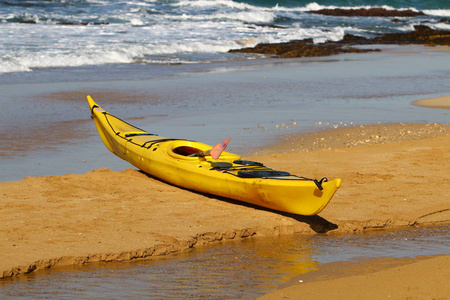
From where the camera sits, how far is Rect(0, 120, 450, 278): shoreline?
5152 mm

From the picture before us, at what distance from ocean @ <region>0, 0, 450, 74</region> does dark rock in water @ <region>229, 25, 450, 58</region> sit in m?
1.17

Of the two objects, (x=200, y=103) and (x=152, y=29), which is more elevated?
(x=200, y=103)

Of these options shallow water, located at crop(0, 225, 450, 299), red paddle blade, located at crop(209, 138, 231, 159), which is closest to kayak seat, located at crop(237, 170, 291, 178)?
red paddle blade, located at crop(209, 138, 231, 159)

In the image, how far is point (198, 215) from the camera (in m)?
6.05

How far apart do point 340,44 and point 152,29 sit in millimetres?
8602

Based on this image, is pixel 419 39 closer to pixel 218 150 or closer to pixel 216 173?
pixel 218 150

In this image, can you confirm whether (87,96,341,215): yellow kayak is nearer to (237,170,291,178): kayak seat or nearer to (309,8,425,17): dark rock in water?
(237,170,291,178): kayak seat

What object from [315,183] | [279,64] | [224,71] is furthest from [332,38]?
[315,183]

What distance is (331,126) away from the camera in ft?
35.0

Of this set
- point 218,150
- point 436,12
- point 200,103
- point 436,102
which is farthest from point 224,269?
point 436,12

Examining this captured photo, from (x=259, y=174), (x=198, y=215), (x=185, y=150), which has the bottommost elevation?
(x=198, y=215)

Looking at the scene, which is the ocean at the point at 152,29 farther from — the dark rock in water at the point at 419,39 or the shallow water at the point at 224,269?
the shallow water at the point at 224,269

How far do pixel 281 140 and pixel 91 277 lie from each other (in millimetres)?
5465

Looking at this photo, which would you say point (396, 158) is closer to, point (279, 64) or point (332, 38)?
point (279, 64)
